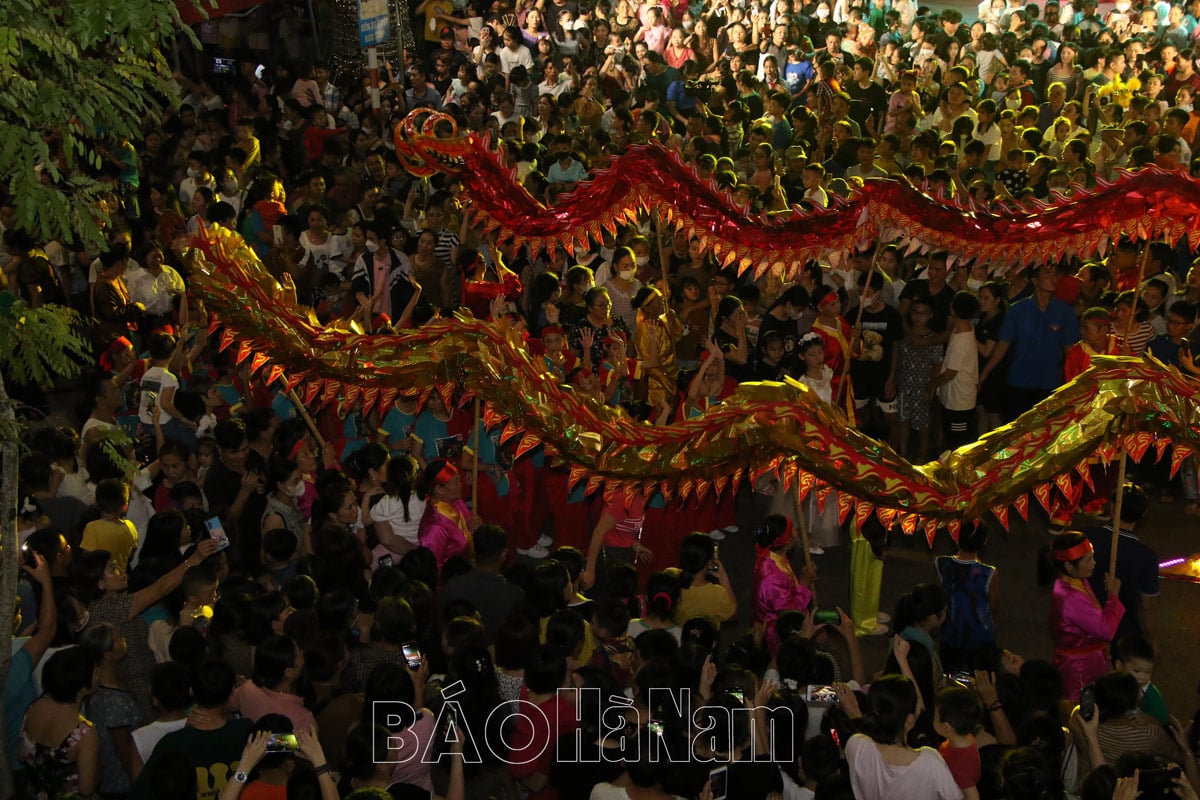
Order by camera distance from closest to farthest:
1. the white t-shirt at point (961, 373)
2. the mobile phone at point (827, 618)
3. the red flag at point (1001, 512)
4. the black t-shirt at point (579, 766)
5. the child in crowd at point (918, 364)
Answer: the black t-shirt at point (579, 766)
the mobile phone at point (827, 618)
the red flag at point (1001, 512)
the white t-shirt at point (961, 373)
the child in crowd at point (918, 364)

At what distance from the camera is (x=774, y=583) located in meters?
6.24

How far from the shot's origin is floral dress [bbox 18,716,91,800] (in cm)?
500

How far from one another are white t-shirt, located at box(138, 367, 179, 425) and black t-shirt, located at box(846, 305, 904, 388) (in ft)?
14.5

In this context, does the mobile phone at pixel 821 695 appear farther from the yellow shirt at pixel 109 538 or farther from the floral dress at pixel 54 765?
the yellow shirt at pixel 109 538

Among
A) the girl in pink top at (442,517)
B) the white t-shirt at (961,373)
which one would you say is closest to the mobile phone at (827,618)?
the girl in pink top at (442,517)

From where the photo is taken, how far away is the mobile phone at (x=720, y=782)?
15.7ft

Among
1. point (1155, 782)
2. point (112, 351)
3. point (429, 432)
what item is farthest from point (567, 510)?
point (1155, 782)

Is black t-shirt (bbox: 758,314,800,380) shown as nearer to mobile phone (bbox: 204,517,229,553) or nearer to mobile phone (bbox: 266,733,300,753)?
mobile phone (bbox: 204,517,229,553)

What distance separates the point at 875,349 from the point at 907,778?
4.87 metres

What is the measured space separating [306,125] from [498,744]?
1122 cm

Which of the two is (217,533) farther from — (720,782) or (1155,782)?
(1155,782)

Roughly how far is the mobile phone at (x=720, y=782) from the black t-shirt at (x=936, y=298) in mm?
5020

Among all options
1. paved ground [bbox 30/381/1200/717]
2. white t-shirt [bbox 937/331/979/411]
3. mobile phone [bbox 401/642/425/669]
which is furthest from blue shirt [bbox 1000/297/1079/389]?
mobile phone [bbox 401/642/425/669]

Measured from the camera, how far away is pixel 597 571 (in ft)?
27.0
